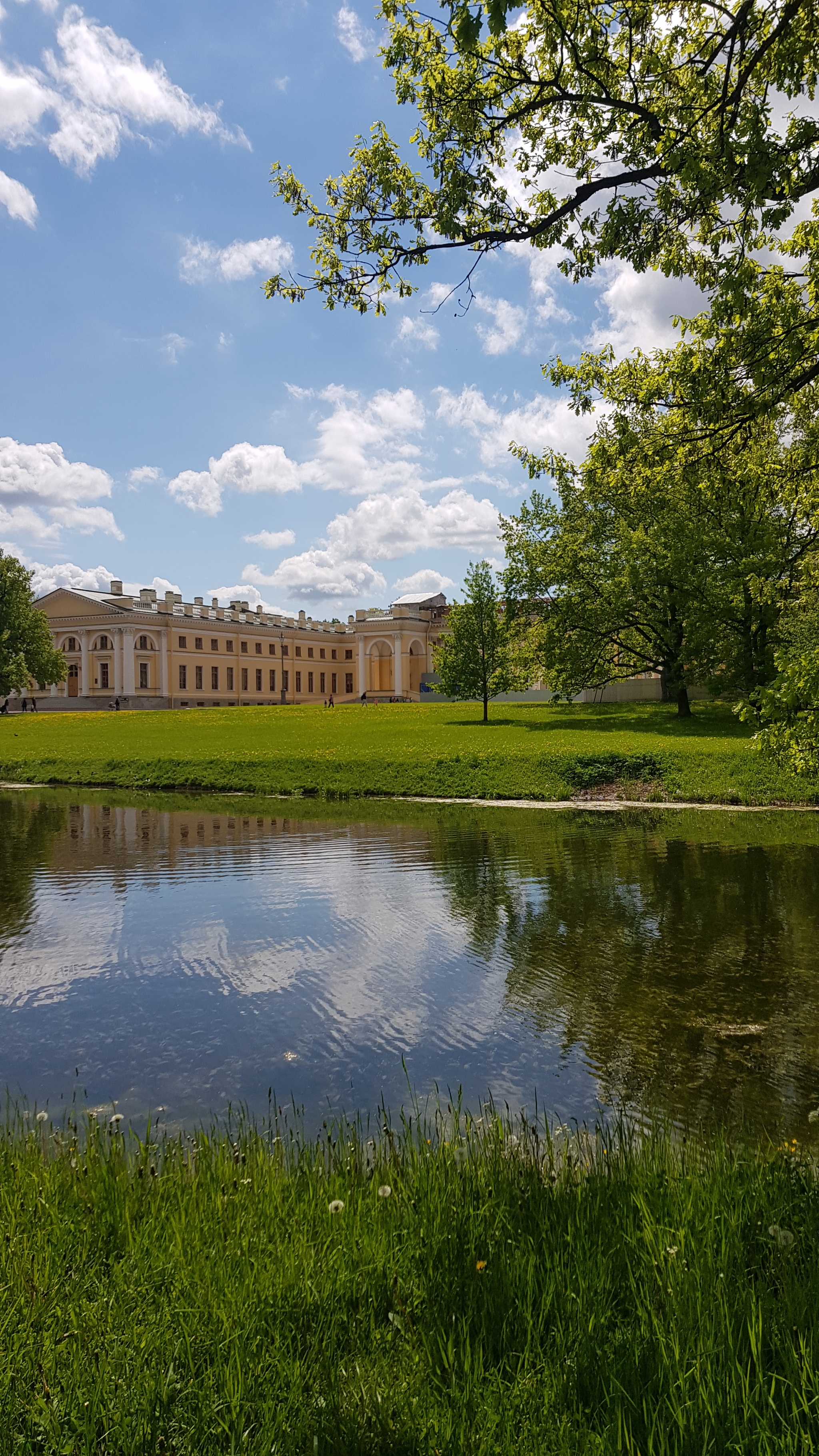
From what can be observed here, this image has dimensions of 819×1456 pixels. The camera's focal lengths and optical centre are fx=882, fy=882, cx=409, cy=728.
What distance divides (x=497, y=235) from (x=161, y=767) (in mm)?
26035

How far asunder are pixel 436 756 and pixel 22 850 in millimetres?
14446

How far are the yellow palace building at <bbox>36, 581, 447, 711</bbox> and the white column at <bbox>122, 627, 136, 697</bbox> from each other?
101 millimetres

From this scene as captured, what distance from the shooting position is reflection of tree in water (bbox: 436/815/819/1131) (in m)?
5.71

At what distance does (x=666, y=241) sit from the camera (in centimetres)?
735

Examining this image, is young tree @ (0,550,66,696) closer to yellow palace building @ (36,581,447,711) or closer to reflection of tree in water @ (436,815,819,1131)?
yellow palace building @ (36,581,447,711)

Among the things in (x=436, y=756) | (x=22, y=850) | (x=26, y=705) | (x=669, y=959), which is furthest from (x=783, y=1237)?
(x=26, y=705)

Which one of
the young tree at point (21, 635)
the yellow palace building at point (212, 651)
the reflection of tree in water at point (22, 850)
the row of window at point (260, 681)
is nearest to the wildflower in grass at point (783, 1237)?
the reflection of tree in water at point (22, 850)

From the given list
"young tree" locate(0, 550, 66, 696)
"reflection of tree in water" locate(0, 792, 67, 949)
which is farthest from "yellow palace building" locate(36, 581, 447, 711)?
"reflection of tree in water" locate(0, 792, 67, 949)

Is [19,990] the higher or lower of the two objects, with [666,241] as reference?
lower

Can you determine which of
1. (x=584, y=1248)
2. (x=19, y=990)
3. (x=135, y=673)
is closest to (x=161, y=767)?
(x=19, y=990)

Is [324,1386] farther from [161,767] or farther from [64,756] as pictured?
[64,756]

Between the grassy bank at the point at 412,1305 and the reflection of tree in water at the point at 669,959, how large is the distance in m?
1.74

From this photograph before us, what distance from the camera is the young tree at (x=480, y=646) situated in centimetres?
4406

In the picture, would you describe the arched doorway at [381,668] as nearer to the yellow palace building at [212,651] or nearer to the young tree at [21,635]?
the yellow palace building at [212,651]
